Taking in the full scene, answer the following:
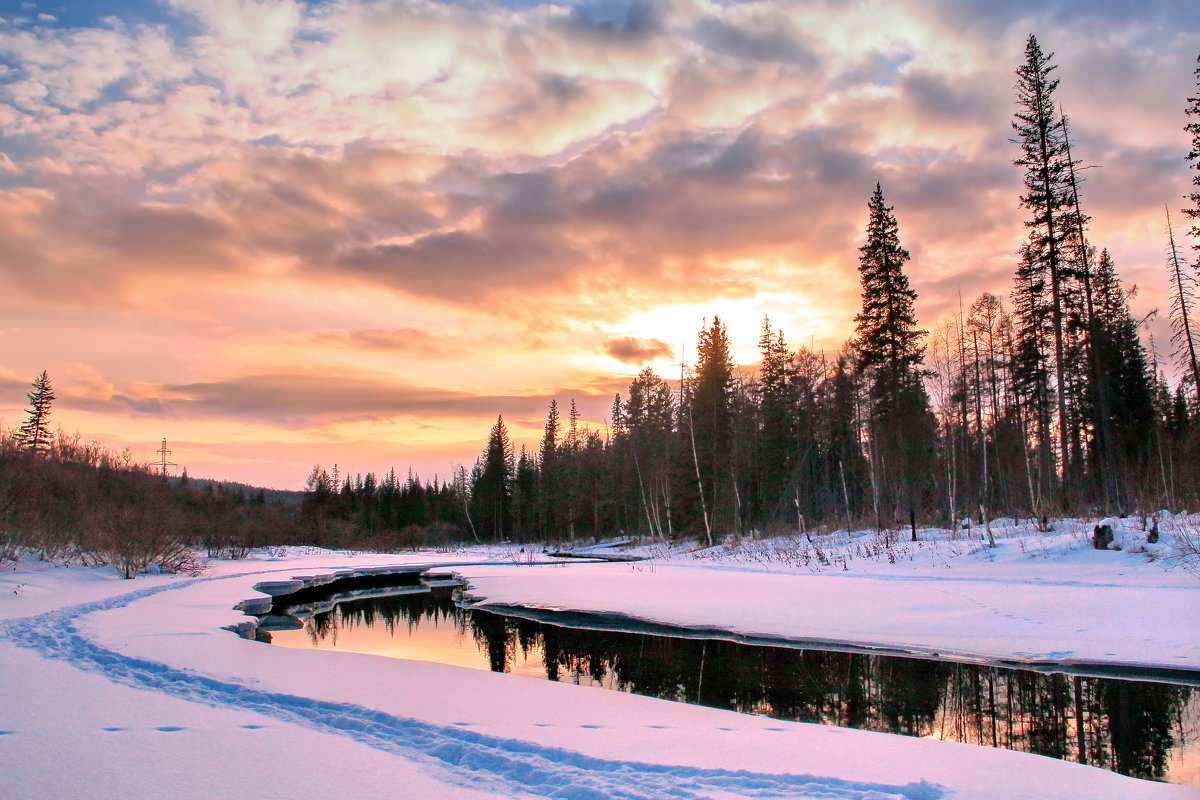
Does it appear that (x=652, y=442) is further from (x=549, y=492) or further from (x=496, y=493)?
(x=496, y=493)

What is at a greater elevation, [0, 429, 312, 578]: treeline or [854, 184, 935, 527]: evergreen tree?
[854, 184, 935, 527]: evergreen tree

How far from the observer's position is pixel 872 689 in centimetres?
880

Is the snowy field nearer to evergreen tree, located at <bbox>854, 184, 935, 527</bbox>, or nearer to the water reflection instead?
the water reflection

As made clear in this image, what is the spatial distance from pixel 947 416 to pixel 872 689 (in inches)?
932

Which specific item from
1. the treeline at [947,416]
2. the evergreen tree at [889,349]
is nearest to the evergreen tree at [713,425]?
the treeline at [947,416]

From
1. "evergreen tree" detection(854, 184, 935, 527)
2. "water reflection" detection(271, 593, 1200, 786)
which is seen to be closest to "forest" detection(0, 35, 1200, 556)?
"evergreen tree" detection(854, 184, 935, 527)

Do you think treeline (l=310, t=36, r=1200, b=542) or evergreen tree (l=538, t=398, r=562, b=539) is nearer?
treeline (l=310, t=36, r=1200, b=542)

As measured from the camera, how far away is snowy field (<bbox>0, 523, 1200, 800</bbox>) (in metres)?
4.45

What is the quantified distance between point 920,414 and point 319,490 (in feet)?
218

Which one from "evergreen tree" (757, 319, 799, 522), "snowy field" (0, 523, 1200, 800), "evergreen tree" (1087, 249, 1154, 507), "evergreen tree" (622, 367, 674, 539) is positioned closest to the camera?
"snowy field" (0, 523, 1200, 800)

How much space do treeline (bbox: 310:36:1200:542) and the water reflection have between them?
12056 mm

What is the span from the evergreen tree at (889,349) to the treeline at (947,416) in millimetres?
81

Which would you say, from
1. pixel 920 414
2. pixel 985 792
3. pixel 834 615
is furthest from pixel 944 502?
pixel 985 792

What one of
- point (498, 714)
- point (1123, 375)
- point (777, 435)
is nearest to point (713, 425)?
point (777, 435)
